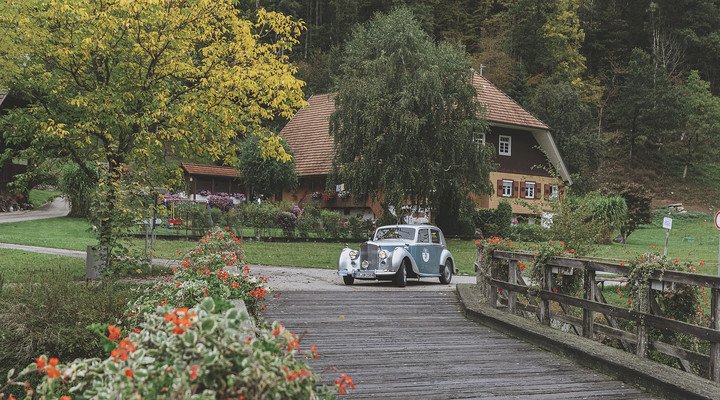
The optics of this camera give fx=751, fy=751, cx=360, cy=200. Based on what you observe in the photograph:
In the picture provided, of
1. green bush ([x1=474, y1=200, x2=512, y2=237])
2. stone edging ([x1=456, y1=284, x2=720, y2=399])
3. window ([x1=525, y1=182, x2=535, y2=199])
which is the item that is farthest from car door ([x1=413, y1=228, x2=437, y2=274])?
window ([x1=525, y1=182, x2=535, y2=199])

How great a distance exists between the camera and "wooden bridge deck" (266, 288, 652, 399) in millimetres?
7809

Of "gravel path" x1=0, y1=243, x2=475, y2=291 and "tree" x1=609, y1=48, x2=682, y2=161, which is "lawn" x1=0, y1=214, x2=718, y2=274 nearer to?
"gravel path" x1=0, y1=243, x2=475, y2=291

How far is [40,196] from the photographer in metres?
45.4

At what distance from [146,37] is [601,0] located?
231 ft

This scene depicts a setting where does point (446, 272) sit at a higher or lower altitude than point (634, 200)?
lower

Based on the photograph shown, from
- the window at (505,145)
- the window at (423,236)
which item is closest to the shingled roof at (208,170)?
the window at (505,145)

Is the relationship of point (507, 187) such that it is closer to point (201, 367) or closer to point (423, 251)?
point (423, 251)

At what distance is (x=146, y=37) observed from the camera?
52.1 feet

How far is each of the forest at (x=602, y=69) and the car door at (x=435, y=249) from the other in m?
36.9

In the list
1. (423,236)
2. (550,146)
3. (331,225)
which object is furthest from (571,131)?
(423,236)

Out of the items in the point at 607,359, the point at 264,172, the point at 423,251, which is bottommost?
the point at 607,359

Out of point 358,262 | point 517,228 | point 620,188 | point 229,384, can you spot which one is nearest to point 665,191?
point 620,188

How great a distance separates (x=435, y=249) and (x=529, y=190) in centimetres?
3038

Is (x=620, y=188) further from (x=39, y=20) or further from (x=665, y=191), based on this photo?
(x=39, y=20)
